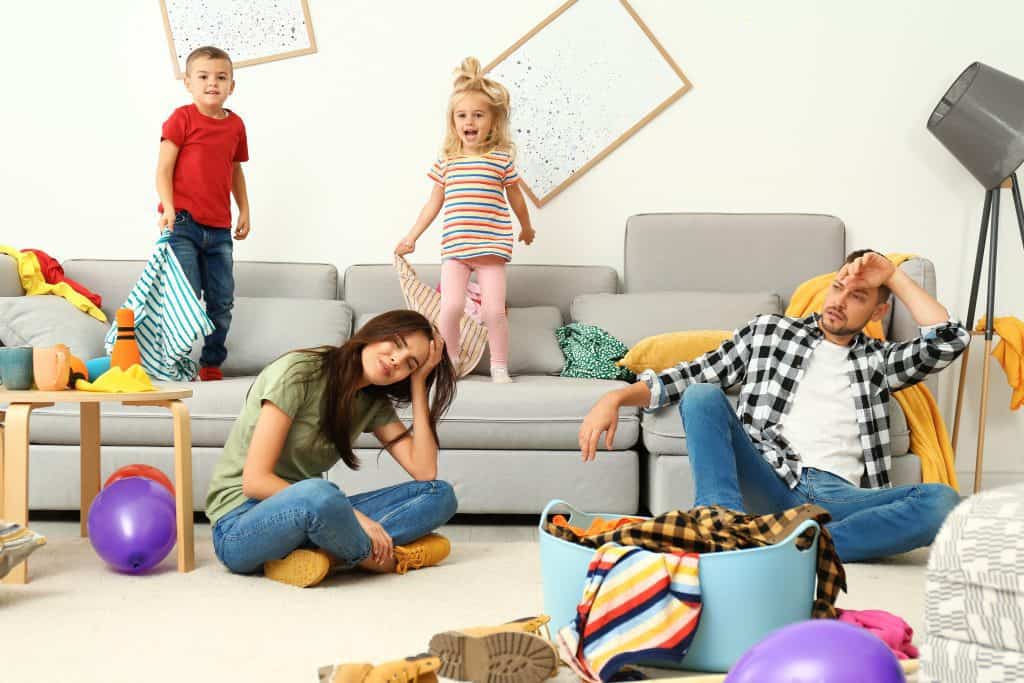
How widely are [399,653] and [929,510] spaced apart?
1.18 metres

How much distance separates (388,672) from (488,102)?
7.58ft

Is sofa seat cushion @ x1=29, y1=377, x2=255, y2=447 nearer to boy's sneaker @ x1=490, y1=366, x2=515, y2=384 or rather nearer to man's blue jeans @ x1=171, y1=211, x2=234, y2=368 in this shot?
man's blue jeans @ x1=171, y1=211, x2=234, y2=368

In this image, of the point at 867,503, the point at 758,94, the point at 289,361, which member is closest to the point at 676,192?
the point at 758,94

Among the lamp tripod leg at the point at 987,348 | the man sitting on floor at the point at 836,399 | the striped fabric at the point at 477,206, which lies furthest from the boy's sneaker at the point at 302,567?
the lamp tripod leg at the point at 987,348

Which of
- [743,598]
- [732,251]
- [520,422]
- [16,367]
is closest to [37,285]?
[16,367]

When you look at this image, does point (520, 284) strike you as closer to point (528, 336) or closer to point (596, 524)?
point (528, 336)

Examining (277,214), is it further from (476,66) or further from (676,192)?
(676,192)

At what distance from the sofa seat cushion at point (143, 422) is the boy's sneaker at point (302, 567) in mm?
731

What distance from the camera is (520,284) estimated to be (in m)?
3.70

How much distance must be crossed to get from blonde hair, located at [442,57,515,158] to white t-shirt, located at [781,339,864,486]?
1.32 m

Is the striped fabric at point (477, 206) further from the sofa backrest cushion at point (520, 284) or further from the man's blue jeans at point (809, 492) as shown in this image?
the man's blue jeans at point (809, 492)

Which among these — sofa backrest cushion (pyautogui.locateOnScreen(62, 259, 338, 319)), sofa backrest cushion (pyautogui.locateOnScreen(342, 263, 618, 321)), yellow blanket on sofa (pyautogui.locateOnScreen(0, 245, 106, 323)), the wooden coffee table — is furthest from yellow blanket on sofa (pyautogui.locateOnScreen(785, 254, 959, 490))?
yellow blanket on sofa (pyautogui.locateOnScreen(0, 245, 106, 323))

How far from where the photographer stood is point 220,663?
5.47 ft

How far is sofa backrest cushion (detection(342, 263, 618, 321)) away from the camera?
11.9ft
